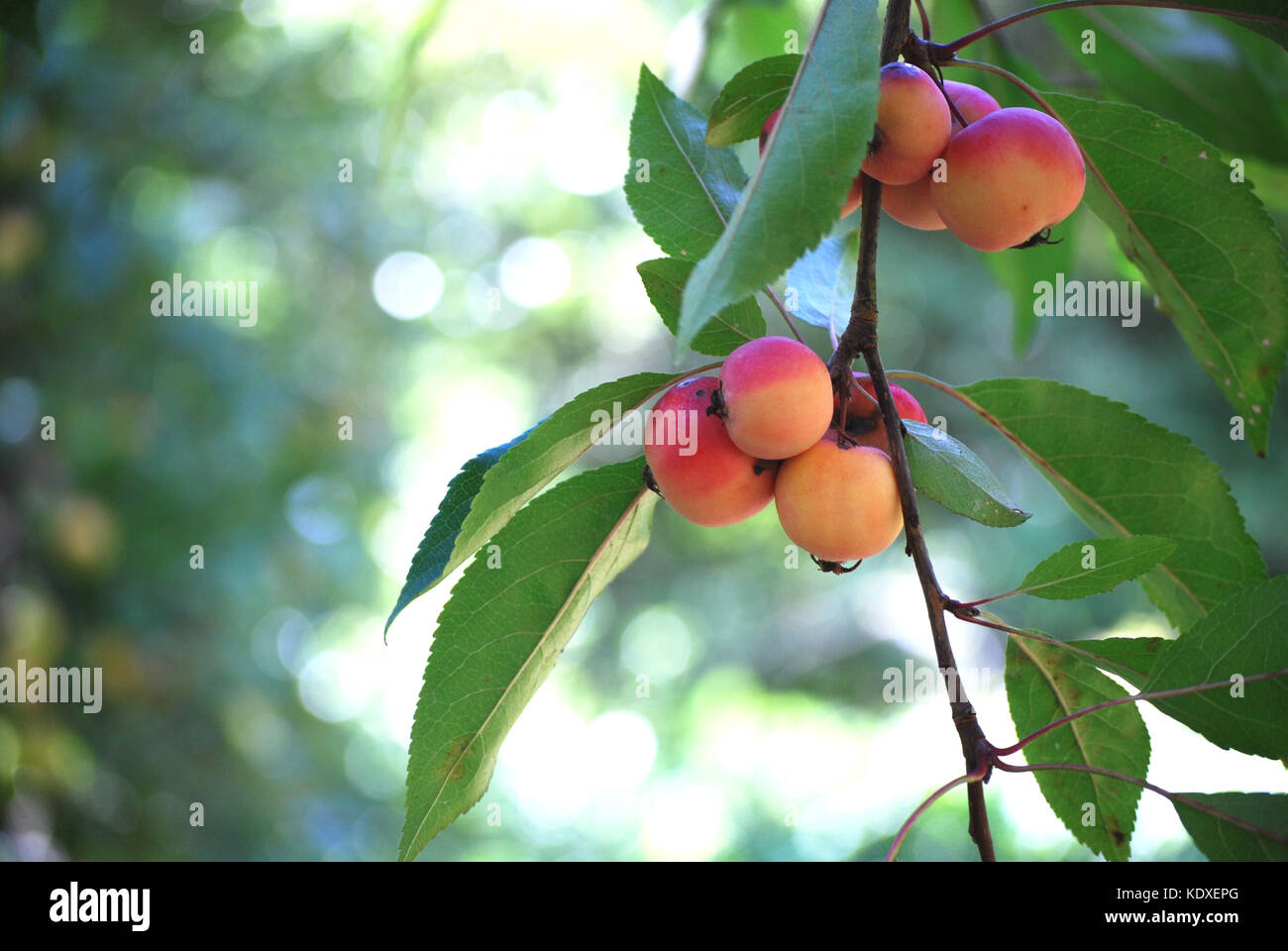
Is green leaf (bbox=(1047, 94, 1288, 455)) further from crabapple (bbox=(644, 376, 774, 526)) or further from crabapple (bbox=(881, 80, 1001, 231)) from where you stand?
crabapple (bbox=(644, 376, 774, 526))

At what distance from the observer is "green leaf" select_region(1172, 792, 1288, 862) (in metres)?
0.48

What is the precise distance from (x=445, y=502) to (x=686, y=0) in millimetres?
5018

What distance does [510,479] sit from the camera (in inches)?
18.1

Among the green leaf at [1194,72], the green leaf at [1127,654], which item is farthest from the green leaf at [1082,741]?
the green leaf at [1194,72]

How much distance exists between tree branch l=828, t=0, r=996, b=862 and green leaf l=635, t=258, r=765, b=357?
6cm

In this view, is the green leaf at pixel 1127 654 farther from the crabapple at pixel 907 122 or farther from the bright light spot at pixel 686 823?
the bright light spot at pixel 686 823

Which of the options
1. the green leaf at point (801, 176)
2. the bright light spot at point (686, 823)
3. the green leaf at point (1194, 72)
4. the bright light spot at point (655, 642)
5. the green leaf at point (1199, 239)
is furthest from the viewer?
the bright light spot at point (655, 642)

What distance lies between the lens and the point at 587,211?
19.4 ft

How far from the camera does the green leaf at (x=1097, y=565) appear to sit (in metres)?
0.48

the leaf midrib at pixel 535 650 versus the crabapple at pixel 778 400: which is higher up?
the crabapple at pixel 778 400

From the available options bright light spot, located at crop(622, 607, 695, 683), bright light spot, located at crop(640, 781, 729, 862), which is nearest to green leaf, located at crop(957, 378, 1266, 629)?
bright light spot, located at crop(640, 781, 729, 862)

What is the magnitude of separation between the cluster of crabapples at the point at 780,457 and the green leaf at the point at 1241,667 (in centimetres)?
16
